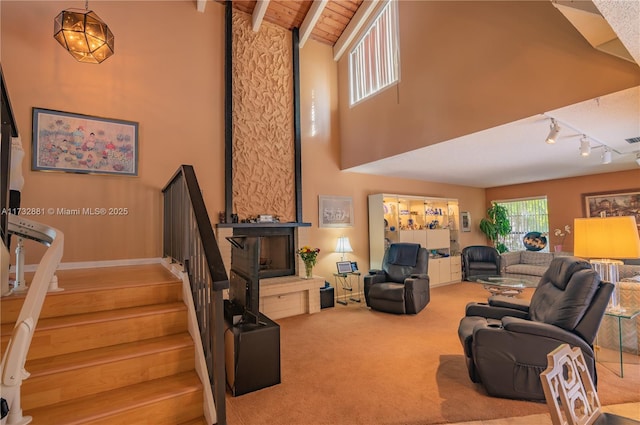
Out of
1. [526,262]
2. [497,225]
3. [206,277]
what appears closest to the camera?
[206,277]

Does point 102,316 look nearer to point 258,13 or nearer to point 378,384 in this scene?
point 378,384

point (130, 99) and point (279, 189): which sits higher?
point (130, 99)

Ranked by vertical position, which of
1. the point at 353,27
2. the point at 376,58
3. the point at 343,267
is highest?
the point at 353,27

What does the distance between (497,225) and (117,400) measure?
842 centimetres

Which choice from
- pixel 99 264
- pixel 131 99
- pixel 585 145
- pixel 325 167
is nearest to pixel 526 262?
pixel 585 145

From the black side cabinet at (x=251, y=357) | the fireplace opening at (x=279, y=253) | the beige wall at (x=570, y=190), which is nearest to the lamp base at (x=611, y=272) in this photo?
the black side cabinet at (x=251, y=357)

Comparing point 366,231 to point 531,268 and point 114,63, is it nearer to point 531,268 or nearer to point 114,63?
point 531,268

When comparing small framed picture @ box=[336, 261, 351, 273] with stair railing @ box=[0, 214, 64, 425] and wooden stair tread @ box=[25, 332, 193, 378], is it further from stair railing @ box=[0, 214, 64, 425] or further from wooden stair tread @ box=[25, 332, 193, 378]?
stair railing @ box=[0, 214, 64, 425]

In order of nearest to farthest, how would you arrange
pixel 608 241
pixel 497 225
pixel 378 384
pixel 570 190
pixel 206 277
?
pixel 206 277, pixel 378 384, pixel 608 241, pixel 570 190, pixel 497 225

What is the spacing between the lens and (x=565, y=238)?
22.0 feet

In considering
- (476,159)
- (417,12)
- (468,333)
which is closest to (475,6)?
(417,12)

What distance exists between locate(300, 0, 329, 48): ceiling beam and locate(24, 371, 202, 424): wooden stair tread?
17.0ft

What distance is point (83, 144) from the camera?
12.0 ft

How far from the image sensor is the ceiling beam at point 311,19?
4741 mm
